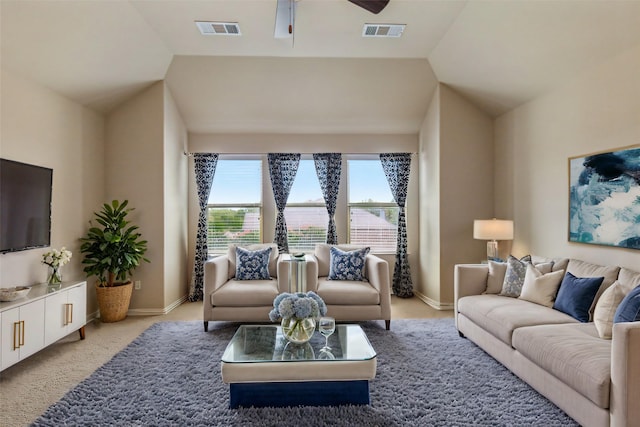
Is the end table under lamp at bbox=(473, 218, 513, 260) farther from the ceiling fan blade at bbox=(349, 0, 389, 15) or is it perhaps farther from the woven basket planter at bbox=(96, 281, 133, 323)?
the woven basket planter at bbox=(96, 281, 133, 323)

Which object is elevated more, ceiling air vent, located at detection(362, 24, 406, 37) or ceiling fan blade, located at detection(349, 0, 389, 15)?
ceiling air vent, located at detection(362, 24, 406, 37)

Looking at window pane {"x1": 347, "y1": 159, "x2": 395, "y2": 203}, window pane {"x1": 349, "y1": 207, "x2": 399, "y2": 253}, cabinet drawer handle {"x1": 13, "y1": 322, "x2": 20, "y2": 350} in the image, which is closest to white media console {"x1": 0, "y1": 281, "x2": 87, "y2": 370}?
cabinet drawer handle {"x1": 13, "y1": 322, "x2": 20, "y2": 350}

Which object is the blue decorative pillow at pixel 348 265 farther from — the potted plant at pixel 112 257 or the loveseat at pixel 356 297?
the potted plant at pixel 112 257

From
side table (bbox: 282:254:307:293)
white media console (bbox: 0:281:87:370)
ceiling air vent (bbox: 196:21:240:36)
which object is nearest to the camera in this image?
white media console (bbox: 0:281:87:370)

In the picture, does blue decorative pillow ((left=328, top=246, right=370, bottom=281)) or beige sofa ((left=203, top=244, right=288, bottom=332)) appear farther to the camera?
blue decorative pillow ((left=328, top=246, right=370, bottom=281))

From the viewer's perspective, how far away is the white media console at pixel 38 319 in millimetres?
2822

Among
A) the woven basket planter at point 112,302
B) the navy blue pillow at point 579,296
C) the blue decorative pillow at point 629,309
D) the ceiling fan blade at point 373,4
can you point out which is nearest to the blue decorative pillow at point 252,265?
the woven basket planter at point 112,302

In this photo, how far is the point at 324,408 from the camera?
244 cm

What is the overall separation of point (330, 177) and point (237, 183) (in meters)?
1.56

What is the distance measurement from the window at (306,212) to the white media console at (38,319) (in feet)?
9.99

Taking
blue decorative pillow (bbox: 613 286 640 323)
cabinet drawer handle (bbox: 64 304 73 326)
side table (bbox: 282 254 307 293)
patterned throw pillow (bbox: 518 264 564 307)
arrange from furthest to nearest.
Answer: side table (bbox: 282 254 307 293) < cabinet drawer handle (bbox: 64 304 73 326) < patterned throw pillow (bbox: 518 264 564 307) < blue decorative pillow (bbox: 613 286 640 323)

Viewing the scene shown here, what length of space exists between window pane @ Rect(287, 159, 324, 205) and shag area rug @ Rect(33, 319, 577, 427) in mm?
2921

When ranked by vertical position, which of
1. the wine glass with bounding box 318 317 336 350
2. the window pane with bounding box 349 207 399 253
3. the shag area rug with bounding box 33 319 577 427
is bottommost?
the shag area rug with bounding box 33 319 577 427

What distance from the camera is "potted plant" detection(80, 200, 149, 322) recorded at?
14.1 ft
